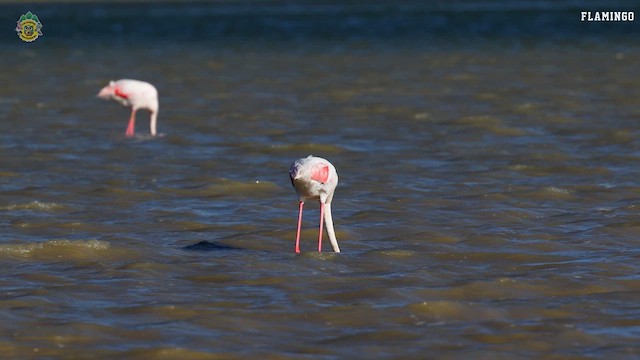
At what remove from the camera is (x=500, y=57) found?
26344mm

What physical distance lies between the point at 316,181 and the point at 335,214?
216 cm

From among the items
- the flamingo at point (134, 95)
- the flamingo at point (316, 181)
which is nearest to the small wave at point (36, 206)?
the flamingo at point (316, 181)

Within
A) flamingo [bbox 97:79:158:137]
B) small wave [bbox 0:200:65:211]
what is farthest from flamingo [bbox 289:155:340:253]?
flamingo [bbox 97:79:158:137]

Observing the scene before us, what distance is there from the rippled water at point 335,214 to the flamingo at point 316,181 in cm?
33

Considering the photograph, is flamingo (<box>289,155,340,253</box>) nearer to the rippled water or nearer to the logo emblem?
the rippled water

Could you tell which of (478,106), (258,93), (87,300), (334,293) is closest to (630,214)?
(334,293)

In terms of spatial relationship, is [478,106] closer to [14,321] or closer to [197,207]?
[197,207]

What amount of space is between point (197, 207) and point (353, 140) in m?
4.30

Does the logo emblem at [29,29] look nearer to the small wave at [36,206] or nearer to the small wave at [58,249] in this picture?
the small wave at [36,206]

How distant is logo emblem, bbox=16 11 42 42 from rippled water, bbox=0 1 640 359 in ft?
26.5

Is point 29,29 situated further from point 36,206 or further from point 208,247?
point 208,247

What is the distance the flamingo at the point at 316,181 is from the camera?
10000 millimetres

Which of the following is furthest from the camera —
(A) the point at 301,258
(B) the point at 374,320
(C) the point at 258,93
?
(C) the point at 258,93

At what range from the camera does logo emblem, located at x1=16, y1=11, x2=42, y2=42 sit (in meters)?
33.4
